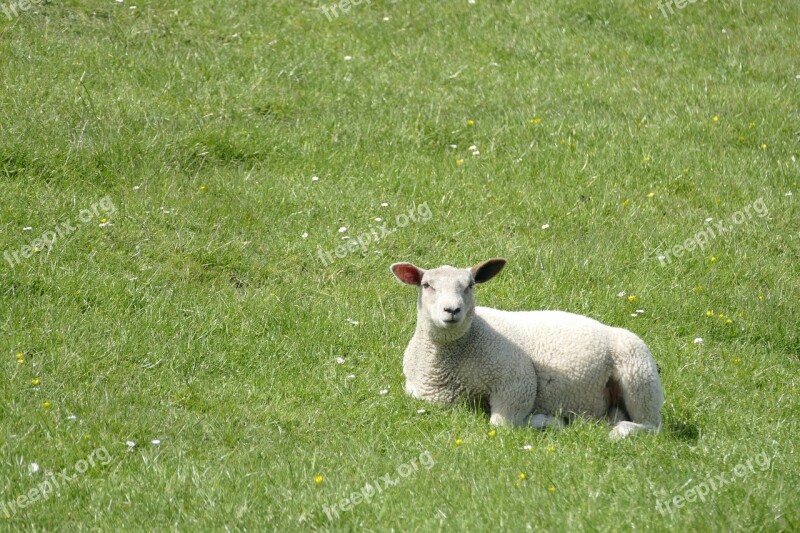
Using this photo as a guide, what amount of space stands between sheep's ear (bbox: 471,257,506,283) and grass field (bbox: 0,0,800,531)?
0.96 m

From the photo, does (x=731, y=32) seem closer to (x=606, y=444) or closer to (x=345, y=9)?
(x=345, y=9)

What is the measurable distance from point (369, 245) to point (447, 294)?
2.85 m

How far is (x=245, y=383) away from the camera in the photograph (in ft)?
25.9

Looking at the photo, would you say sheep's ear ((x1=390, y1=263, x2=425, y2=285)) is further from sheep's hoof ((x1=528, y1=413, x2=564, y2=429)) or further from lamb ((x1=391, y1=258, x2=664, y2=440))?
sheep's hoof ((x1=528, y1=413, x2=564, y2=429))

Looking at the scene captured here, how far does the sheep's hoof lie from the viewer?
291 inches

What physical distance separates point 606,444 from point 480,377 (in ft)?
3.18

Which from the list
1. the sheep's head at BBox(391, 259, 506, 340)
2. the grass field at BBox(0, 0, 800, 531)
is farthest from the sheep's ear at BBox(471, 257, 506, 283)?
the grass field at BBox(0, 0, 800, 531)

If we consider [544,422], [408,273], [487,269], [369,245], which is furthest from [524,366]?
[369,245]

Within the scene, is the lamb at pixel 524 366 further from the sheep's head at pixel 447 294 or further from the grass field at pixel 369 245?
the grass field at pixel 369 245

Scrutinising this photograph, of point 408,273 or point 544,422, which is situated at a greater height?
point 408,273

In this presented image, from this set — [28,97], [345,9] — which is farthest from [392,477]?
[345,9]

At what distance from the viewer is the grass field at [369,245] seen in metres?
6.39

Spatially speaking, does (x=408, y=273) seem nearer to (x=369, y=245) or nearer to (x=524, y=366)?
(x=524, y=366)

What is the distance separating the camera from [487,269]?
7656 mm
